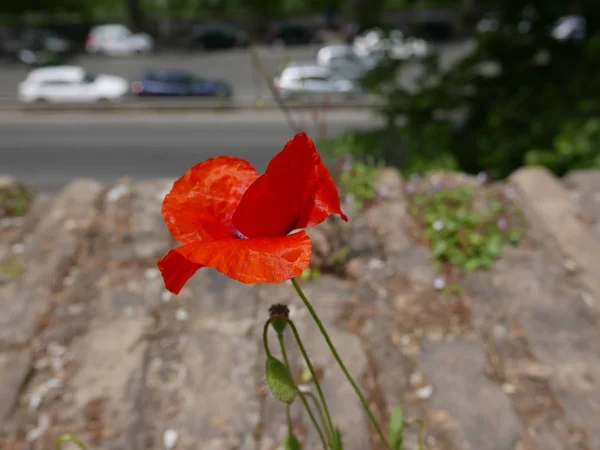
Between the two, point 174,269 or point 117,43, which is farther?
point 117,43

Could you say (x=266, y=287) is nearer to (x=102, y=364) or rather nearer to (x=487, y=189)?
(x=102, y=364)

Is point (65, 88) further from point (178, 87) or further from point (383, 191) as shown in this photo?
point (383, 191)

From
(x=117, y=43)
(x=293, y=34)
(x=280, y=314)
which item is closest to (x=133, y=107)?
(x=117, y=43)

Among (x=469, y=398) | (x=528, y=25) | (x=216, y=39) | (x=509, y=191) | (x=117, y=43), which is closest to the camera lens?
(x=469, y=398)

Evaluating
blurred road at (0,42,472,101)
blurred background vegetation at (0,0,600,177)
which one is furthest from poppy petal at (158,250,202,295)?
blurred road at (0,42,472,101)

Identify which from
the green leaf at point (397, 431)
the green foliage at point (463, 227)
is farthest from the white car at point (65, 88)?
the green leaf at point (397, 431)

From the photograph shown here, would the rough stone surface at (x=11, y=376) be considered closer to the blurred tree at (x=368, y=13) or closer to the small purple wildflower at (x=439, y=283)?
the small purple wildflower at (x=439, y=283)

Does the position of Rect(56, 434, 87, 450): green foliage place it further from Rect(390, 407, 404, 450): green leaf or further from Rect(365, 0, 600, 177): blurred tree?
Rect(365, 0, 600, 177): blurred tree
